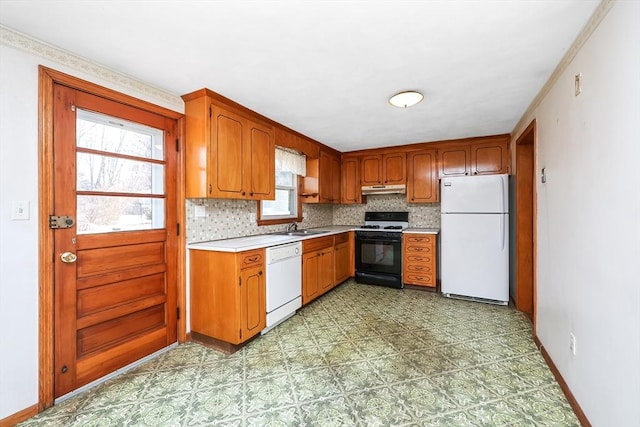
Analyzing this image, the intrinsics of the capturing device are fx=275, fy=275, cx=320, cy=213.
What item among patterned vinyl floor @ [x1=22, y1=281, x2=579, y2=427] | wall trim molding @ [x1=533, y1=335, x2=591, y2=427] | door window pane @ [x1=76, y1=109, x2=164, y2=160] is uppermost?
door window pane @ [x1=76, y1=109, x2=164, y2=160]

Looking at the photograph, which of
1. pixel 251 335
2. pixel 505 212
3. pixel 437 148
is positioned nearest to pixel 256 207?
pixel 251 335

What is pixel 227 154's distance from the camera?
103 inches

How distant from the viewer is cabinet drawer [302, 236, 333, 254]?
338 centimetres

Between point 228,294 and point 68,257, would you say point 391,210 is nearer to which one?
point 228,294

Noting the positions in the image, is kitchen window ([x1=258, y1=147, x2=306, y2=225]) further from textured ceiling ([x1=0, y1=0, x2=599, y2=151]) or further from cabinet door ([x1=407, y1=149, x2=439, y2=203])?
cabinet door ([x1=407, y1=149, x2=439, y2=203])

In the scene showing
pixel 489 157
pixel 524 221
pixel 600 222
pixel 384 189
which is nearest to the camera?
pixel 600 222

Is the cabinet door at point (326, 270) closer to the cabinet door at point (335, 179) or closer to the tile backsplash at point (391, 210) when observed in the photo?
the cabinet door at point (335, 179)

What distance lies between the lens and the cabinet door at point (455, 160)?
4.12 meters

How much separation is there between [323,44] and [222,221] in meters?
2.01

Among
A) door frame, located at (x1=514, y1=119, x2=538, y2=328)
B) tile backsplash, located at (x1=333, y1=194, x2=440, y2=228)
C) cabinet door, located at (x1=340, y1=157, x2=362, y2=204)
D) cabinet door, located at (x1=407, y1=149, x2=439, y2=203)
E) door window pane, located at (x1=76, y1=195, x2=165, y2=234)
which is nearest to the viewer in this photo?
door window pane, located at (x1=76, y1=195, x2=165, y2=234)

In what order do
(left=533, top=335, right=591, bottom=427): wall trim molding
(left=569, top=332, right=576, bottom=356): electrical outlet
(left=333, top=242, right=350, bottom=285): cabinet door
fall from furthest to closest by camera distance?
(left=333, top=242, right=350, bottom=285): cabinet door → (left=569, top=332, right=576, bottom=356): electrical outlet → (left=533, top=335, right=591, bottom=427): wall trim molding

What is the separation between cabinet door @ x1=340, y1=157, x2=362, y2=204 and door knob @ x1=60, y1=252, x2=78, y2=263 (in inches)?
151

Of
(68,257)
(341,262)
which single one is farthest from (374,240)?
(68,257)

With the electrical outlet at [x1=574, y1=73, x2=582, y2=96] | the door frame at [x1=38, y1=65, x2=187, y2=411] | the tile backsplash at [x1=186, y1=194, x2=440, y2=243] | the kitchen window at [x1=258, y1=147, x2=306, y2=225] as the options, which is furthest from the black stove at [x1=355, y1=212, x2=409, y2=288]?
the door frame at [x1=38, y1=65, x2=187, y2=411]
